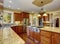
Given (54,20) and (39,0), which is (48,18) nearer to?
(54,20)

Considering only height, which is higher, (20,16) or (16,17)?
(20,16)

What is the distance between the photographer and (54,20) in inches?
387

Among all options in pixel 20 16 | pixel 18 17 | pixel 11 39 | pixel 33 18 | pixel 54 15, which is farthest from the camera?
pixel 33 18

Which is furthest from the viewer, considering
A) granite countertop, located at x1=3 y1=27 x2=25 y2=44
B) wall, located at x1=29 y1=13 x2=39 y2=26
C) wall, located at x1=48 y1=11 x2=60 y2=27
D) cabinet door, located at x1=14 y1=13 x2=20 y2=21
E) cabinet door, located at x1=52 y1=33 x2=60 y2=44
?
wall, located at x1=29 y1=13 x2=39 y2=26

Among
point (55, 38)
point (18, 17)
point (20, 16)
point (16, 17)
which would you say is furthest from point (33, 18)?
point (55, 38)

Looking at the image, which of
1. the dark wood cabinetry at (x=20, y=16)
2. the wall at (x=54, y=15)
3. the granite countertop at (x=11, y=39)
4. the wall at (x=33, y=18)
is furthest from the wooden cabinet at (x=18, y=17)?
the granite countertop at (x=11, y=39)

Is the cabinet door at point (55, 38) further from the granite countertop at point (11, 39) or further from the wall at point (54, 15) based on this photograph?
the wall at point (54, 15)

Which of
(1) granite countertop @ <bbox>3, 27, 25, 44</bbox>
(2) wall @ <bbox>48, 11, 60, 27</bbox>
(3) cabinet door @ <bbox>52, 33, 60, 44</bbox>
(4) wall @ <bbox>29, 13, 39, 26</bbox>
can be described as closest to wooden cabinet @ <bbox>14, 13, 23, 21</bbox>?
(4) wall @ <bbox>29, 13, 39, 26</bbox>

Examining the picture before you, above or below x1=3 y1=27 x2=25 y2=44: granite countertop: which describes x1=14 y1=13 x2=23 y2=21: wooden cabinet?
above

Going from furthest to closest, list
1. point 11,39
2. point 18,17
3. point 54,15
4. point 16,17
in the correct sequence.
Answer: point 54,15 → point 18,17 → point 16,17 → point 11,39

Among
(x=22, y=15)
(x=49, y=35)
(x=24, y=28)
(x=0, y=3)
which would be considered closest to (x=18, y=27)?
(x=24, y=28)

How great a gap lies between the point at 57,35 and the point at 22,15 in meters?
7.09

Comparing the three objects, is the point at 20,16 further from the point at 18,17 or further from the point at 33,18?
the point at 33,18

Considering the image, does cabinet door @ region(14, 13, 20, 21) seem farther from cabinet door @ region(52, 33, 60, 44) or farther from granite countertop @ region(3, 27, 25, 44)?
cabinet door @ region(52, 33, 60, 44)
